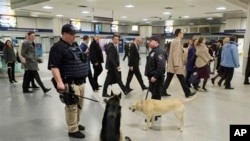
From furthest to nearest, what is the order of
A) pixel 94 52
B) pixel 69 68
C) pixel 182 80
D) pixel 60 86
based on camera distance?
pixel 94 52 → pixel 182 80 → pixel 69 68 → pixel 60 86

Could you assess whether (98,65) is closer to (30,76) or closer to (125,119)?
(30,76)

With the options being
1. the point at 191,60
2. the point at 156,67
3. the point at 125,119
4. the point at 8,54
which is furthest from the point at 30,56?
the point at 191,60

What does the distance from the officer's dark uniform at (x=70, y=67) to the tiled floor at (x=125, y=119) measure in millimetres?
387

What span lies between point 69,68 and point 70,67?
18 mm

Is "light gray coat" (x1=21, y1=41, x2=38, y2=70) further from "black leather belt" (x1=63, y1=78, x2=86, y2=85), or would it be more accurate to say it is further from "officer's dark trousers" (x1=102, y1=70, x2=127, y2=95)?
"black leather belt" (x1=63, y1=78, x2=86, y2=85)

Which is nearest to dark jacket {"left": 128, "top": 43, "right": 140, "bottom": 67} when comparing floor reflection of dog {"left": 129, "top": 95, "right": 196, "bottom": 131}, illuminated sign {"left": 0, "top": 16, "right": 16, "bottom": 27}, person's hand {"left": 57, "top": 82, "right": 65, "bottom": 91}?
floor reflection of dog {"left": 129, "top": 95, "right": 196, "bottom": 131}

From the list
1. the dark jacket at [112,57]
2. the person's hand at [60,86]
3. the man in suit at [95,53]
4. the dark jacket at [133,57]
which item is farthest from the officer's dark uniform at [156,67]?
the man in suit at [95,53]

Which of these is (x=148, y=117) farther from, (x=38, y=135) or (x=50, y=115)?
(x=50, y=115)

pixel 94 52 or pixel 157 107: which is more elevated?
pixel 94 52

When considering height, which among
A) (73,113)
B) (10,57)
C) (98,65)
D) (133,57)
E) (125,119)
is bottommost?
(125,119)

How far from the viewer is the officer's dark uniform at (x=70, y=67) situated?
9.68 ft

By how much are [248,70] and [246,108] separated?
131 inches

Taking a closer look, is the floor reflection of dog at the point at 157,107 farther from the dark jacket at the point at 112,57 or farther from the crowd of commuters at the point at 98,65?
the dark jacket at the point at 112,57

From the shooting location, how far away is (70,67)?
301cm
